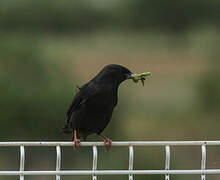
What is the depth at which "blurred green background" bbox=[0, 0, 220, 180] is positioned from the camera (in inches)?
690

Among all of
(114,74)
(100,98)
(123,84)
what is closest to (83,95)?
(100,98)

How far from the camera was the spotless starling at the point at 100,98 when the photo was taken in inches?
255

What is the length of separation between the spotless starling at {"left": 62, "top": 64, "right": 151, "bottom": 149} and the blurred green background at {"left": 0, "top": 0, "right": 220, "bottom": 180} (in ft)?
20.3

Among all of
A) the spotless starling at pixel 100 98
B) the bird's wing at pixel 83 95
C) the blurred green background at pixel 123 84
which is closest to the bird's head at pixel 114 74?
the spotless starling at pixel 100 98

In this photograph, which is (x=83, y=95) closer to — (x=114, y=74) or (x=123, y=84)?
(x=114, y=74)

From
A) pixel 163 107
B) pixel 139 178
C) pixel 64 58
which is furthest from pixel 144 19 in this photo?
pixel 139 178

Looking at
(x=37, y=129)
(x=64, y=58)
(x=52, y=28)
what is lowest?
(x=37, y=129)

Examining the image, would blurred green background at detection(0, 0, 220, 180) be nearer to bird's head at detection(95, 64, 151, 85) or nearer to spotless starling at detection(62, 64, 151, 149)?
spotless starling at detection(62, 64, 151, 149)

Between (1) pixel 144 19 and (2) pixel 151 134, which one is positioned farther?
(1) pixel 144 19

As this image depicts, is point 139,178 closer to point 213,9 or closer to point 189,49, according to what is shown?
point 189,49

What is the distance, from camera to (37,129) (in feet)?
61.8

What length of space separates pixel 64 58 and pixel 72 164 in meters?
12.5

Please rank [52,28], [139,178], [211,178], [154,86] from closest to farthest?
[139,178] → [211,178] → [154,86] → [52,28]

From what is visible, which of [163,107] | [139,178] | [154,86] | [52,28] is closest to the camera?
[139,178]
